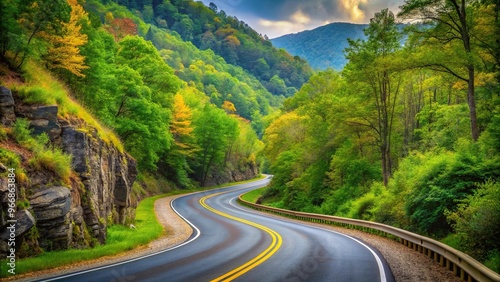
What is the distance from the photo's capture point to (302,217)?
29047 mm

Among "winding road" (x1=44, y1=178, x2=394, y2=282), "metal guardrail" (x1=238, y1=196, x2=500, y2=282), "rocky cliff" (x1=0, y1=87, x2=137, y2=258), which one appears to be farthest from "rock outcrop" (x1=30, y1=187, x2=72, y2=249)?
"metal guardrail" (x1=238, y1=196, x2=500, y2=282)

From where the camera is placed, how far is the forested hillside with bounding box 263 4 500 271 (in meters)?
12.8

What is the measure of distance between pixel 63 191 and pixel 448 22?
1973cm

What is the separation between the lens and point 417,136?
1252 inches

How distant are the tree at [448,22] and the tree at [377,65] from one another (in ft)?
10.6

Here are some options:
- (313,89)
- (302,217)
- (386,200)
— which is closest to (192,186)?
(313,89)

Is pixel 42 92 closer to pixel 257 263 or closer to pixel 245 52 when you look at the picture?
pixel 257 263

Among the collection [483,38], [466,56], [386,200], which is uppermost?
[483,38]

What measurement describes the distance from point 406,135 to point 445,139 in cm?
1101

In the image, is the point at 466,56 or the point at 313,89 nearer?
the point at 466,56

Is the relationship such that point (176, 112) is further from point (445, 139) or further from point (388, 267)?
point (388, 267)

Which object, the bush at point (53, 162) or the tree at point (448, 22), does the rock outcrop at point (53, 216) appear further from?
the tree at point (448, 22)

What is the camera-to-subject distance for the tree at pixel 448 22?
16.6 meters

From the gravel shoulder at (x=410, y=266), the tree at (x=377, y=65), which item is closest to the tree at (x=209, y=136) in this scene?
the tree at (x=377, y=65)
